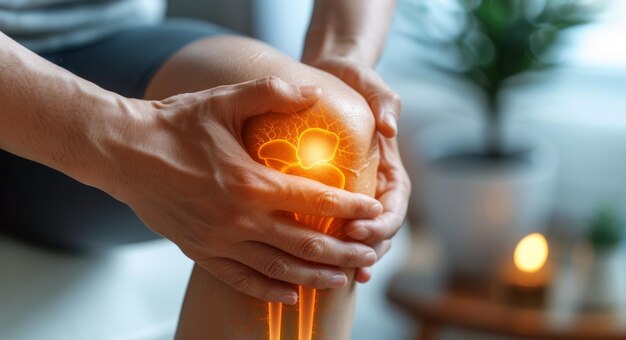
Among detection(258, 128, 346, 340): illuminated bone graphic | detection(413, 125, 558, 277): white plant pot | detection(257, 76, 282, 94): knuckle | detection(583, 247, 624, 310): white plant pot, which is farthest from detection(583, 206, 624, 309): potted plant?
detection(257, 76, 282, 94): knuckle

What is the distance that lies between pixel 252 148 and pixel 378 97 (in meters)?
0.17

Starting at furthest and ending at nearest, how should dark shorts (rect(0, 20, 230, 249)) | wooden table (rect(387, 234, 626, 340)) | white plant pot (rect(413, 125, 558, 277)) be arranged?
white plant pot (rect(413, 125, 558, 277)) < wooden table (rect(387, 234, 626, 340)) < dark shorts (rect(0, 20, 230, 249))

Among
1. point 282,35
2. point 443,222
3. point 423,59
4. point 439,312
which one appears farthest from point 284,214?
point 282,35

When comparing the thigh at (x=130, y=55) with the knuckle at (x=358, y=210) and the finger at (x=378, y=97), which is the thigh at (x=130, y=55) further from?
the knuckle at (x=358, y=210)

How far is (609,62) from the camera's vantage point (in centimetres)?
207

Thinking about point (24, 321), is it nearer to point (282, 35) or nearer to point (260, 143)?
point (260, 143)

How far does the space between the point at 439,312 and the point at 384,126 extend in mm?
686

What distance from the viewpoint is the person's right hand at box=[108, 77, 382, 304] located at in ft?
2.31

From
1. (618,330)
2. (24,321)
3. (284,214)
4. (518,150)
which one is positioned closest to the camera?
(284,214)

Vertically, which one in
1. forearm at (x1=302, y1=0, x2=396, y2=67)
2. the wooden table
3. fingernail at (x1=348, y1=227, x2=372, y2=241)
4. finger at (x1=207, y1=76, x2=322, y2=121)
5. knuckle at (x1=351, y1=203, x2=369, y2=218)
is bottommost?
the wooden table

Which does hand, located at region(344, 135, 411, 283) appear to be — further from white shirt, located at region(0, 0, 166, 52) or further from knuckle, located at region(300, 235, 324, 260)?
white shirt, located at region(0, 0, 166, 52)

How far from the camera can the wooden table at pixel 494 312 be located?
1.38m

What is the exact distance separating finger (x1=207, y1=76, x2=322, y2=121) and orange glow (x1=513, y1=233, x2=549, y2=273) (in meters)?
0.83

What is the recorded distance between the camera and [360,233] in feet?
2.51
